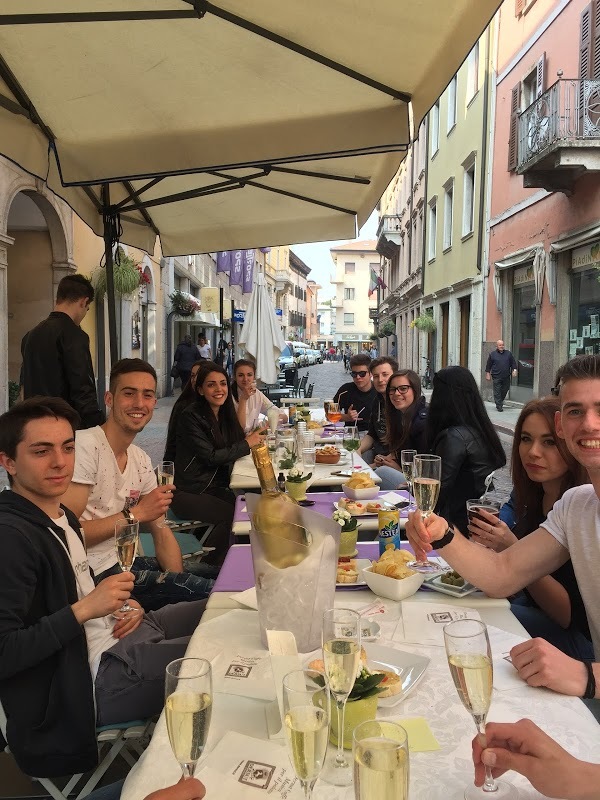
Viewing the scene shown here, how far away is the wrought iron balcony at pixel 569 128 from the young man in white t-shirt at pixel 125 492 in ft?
36.0

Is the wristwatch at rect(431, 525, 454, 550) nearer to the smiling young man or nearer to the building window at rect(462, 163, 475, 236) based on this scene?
the smiling young man

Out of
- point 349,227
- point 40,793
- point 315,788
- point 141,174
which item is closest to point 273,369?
point 349,227

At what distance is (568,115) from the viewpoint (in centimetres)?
1177

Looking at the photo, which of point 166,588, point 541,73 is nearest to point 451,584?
point 166,588

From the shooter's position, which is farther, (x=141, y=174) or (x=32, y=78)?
(x=141, y=174)

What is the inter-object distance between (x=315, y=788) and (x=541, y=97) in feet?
43.6

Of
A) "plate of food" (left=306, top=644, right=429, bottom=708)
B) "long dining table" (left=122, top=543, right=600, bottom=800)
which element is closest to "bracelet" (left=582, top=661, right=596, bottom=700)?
"long dining table" (left=122, top=543, right=600, bottom=800)

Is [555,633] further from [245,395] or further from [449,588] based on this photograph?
[245,395]

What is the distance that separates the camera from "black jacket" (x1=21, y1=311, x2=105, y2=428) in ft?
14.8

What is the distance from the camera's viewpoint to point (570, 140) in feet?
38.1

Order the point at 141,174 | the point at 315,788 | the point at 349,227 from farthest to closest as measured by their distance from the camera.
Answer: the point at 349,227, the point at 141,174, the point at 315,788

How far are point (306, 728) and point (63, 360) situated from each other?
13.1 ft

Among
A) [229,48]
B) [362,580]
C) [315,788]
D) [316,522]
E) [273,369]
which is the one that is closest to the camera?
[315,788]

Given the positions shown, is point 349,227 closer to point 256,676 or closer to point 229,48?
point 229,48
